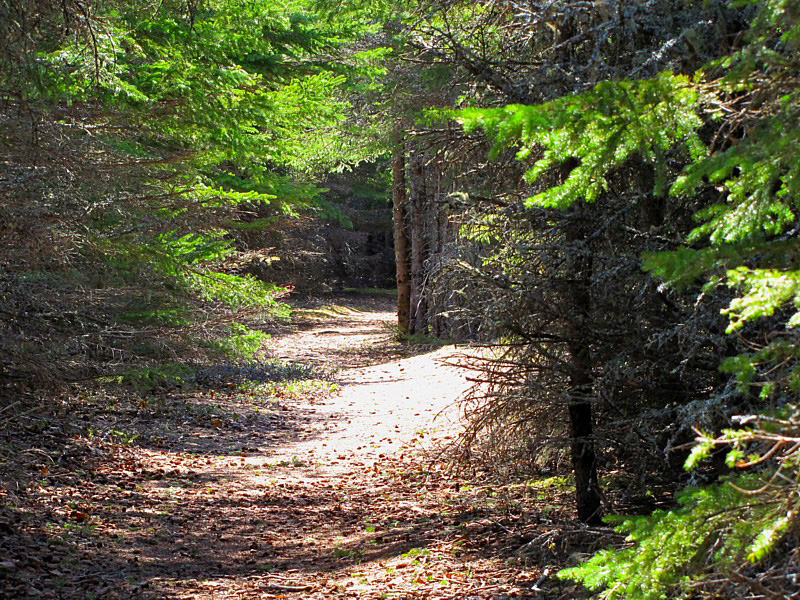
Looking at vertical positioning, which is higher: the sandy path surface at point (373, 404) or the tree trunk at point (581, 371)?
the tree trunk at point (581, 371)

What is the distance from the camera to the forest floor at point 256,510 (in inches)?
230

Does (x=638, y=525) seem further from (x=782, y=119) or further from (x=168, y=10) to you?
(x=168, y=10)

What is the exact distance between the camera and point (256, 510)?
8.16 m

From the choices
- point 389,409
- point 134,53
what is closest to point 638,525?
point 134,53

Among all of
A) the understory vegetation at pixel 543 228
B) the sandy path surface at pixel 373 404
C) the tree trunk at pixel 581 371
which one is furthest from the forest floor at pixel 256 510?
the understory vegetation at pixel 543 228

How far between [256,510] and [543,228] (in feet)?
14.9

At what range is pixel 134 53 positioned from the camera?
30.3 feet

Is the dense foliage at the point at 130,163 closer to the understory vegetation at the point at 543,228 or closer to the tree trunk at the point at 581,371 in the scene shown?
the understory vegetation at the point at 543,228

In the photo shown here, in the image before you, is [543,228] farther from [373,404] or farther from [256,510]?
[373,404]

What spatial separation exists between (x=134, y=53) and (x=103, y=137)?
4.16 ft

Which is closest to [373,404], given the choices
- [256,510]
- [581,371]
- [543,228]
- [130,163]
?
[256,510]

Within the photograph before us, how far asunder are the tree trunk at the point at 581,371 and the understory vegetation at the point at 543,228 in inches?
1.0

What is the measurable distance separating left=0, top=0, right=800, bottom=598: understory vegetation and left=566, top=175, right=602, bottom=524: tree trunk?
2 cm

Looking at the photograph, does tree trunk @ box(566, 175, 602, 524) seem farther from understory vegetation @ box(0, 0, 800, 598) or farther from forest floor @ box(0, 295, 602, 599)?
forest floor @ box(0, 295, 602, 599)
